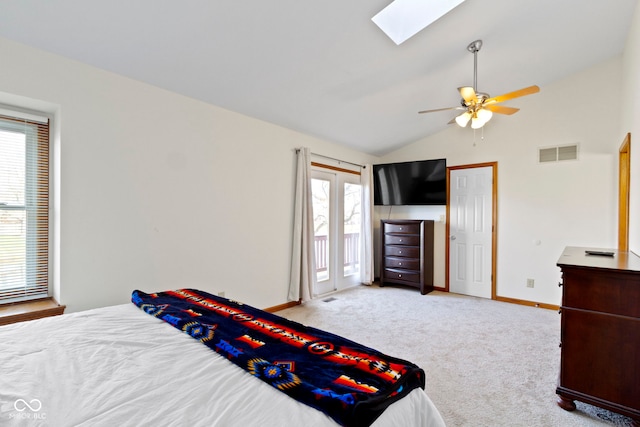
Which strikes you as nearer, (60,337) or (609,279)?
(60,337)

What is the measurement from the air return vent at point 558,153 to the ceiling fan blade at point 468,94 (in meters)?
2.02

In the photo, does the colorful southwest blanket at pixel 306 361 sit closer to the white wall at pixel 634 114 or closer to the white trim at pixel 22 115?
the white trim at pixel 22 115

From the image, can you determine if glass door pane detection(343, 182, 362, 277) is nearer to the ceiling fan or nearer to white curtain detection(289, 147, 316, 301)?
white curtain detection(289, 147, 316, 301)

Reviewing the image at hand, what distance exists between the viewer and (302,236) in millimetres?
3971

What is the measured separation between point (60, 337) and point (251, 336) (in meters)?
0.89

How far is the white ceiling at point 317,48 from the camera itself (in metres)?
1.96

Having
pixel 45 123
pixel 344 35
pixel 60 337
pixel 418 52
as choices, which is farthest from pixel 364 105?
pixel 60 337

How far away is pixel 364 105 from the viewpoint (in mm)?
3680

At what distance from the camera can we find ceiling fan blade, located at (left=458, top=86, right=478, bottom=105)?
2.78 meters

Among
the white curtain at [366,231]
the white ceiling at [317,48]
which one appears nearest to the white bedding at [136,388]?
the white ceiling at [317,48]

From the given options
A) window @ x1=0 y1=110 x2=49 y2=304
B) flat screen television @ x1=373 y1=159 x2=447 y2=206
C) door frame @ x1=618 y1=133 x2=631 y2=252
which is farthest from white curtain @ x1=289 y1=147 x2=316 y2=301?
door frame @ x1=618 y1=133 x2=631 y2=252

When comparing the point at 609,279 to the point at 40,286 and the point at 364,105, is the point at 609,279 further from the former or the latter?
the point at 40,286

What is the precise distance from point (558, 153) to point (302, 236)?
3.59 metres

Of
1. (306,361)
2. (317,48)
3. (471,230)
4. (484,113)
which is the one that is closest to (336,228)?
(471,230)
